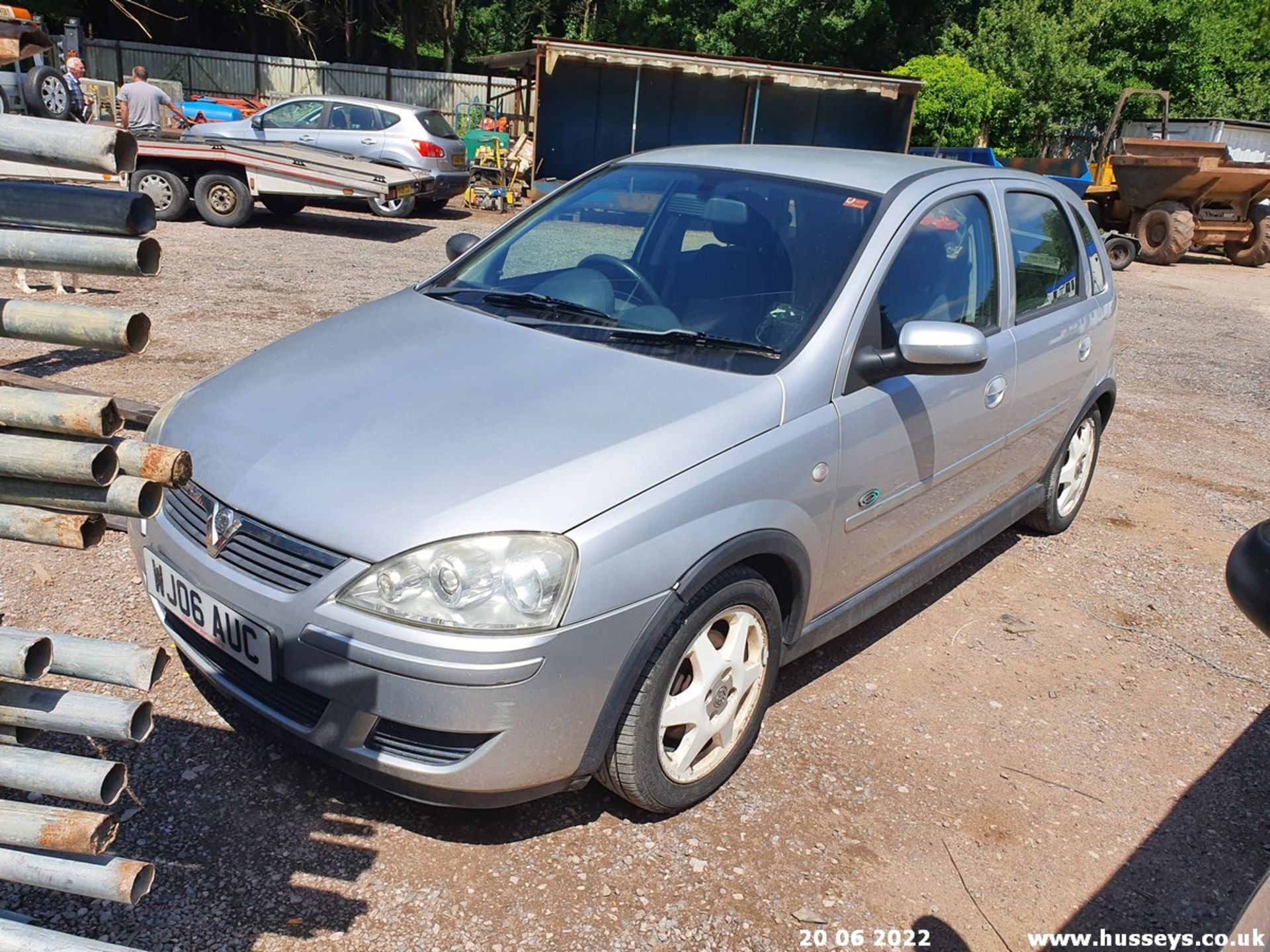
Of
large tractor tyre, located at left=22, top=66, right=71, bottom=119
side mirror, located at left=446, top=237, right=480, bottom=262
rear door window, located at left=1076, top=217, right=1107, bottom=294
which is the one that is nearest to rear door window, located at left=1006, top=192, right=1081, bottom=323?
rear door window, located at left=1076, top=217, right=1107, bottom=294

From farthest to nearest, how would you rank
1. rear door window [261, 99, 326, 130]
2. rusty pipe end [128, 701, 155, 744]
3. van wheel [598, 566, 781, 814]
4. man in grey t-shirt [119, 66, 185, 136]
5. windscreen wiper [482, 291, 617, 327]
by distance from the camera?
man in grey t-shirt [119, 66, 185, 136] → rear door window [261, 99, 326, 130] → windscreen wiper [482, 291, 617, 327] → van wheel [598, 566, 781, 814] → rusty pipe end [128, 701, 155, 744]

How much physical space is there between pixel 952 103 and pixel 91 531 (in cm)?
2742

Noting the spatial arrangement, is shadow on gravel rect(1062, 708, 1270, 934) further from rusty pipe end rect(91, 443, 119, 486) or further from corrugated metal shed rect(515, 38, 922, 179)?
corrugated metal shed rect(515, 38, 922, 179)

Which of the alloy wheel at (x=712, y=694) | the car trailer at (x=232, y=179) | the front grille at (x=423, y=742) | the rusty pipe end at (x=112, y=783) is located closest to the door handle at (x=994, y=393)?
the alloy wheel at (x=712, y=694)

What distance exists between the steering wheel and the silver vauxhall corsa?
0.02 metres

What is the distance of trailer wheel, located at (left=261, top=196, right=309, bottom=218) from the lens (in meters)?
13.8

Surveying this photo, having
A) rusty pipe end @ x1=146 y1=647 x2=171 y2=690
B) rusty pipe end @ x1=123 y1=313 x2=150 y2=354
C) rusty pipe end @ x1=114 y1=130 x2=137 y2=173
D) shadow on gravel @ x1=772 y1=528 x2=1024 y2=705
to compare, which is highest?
rusty pipe end @ x1=114 y1=130 x2=137 y2=173

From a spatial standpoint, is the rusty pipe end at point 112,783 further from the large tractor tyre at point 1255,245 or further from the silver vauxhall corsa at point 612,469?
the large tractor tyre at point 1255,245

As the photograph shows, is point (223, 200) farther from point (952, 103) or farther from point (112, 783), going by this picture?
point (952, 103)

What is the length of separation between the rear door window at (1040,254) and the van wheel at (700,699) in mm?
2009

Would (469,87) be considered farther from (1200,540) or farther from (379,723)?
(379,723)

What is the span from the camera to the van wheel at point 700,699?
2631 millimetres

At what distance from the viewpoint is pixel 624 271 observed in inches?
145

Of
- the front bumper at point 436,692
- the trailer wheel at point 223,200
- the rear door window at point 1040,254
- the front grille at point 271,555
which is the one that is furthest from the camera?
the trailer wheel at point 223,200
